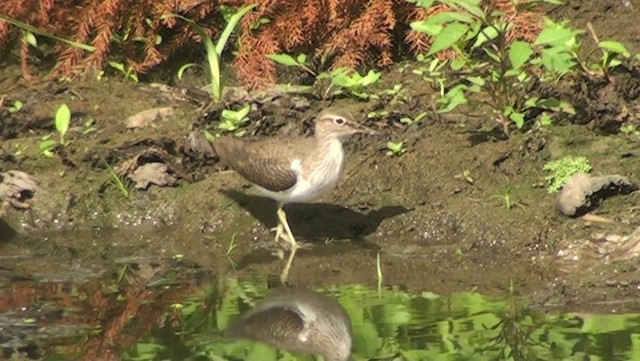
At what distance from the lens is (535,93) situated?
37.9ft

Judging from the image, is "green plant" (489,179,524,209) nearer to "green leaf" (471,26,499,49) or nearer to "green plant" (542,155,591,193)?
"green plant" (542,155,591,193)

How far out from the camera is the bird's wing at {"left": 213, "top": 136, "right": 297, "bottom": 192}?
1068 cm

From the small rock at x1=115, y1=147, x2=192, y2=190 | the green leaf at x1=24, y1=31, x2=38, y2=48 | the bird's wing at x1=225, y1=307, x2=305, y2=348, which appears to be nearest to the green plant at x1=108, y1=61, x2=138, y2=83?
the green leaf at x1=24, y1=31, x2=38, y2=48

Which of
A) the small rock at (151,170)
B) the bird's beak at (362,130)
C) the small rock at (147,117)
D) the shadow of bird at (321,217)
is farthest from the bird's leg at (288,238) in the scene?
the small rock at (147,117)

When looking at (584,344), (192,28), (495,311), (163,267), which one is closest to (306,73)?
(192,28)

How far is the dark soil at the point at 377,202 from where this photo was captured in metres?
10.0

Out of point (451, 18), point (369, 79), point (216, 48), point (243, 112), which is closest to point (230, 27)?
point (216, 48)

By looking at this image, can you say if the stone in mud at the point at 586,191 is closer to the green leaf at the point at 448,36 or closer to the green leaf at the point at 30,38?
the green leaf at the point at 448,36

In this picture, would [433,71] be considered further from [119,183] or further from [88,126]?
[88,126]

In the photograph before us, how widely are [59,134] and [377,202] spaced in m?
2.74

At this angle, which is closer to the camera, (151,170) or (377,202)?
(377,202)

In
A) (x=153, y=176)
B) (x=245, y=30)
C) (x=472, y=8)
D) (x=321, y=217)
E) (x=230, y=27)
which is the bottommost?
(x=321, y=217)

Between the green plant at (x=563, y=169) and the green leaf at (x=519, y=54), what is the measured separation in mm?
896

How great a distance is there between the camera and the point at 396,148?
36.8 feet
